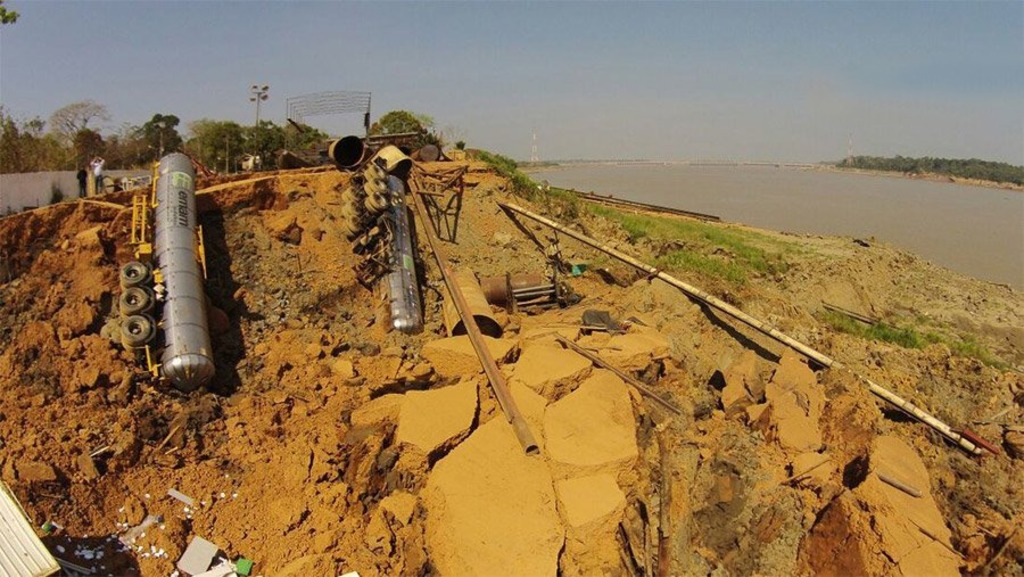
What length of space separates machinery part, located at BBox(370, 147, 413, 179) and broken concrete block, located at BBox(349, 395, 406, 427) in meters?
5.41

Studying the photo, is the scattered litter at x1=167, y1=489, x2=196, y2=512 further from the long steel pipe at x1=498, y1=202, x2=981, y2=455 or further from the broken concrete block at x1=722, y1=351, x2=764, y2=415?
the long steel pipe at x1=498, y1=202, x2=981, y2=455

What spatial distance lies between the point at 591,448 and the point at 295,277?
625cm

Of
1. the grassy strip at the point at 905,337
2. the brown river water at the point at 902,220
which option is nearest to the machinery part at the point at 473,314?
the grassy strip at the point at 905,337

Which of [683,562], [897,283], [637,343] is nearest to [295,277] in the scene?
[637,343]

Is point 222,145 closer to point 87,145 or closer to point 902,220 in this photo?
point 87,145

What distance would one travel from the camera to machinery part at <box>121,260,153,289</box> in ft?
26.8

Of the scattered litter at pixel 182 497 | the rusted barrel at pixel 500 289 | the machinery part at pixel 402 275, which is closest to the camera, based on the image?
the scattered litter at pixel 182 497

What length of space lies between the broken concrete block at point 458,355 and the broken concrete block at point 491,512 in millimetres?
1718

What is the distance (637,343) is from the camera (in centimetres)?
957

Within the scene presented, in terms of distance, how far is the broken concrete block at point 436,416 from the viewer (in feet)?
24.0

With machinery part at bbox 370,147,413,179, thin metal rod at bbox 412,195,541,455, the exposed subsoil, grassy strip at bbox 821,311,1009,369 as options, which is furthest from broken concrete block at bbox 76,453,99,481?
grassy strip at bbox 821,311,1009,369

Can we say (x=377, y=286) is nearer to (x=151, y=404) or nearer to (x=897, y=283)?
(x=151, y=404)

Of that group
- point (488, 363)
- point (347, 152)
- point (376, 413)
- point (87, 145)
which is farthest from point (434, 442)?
point (87, 145)

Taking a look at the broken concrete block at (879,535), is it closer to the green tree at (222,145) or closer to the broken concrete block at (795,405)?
the broken concrete block at (795,405)
